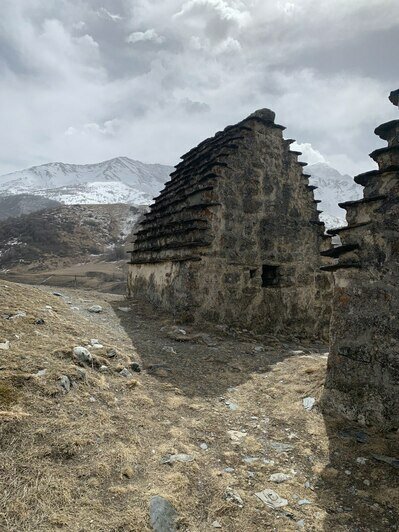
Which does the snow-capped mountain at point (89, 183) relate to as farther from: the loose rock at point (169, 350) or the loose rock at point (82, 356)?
the loose rock at point (82, 356)

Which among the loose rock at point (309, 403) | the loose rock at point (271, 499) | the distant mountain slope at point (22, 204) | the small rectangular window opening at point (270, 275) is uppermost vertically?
the distant mountain slope at point (22, 204)


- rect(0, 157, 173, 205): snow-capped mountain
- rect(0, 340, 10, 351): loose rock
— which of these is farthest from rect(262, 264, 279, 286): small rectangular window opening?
rect(0, 157, 173, 205): snow-capped mountain

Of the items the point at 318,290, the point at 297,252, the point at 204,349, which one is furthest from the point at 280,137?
the point at 204,349

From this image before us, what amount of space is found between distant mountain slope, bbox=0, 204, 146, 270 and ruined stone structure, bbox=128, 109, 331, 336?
37.1 m

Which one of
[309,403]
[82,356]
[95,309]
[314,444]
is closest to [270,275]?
[95,309]

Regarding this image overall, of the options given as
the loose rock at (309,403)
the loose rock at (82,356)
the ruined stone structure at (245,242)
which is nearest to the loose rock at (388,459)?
the loose rock at (309,403)

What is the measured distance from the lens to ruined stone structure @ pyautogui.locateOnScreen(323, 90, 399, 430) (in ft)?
13.9

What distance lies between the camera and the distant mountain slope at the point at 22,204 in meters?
100

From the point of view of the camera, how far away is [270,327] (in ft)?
33.8

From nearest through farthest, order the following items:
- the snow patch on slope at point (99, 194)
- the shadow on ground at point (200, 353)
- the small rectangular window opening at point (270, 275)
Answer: the shadow on ground at point (200, 353) < the small rectangular window opening at point (270, 275) < the snow patch on slope at point (99, 194)

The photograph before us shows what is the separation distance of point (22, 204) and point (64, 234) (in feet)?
197

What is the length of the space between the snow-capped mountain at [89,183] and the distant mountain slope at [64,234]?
67.0m

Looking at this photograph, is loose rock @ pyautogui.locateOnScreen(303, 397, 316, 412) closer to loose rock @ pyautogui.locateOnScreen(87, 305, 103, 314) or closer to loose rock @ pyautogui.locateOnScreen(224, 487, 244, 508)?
loose rock @ pyautogui.locateOnScreen(224, 487, 244, 508)

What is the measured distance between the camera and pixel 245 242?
10266 millimetres
